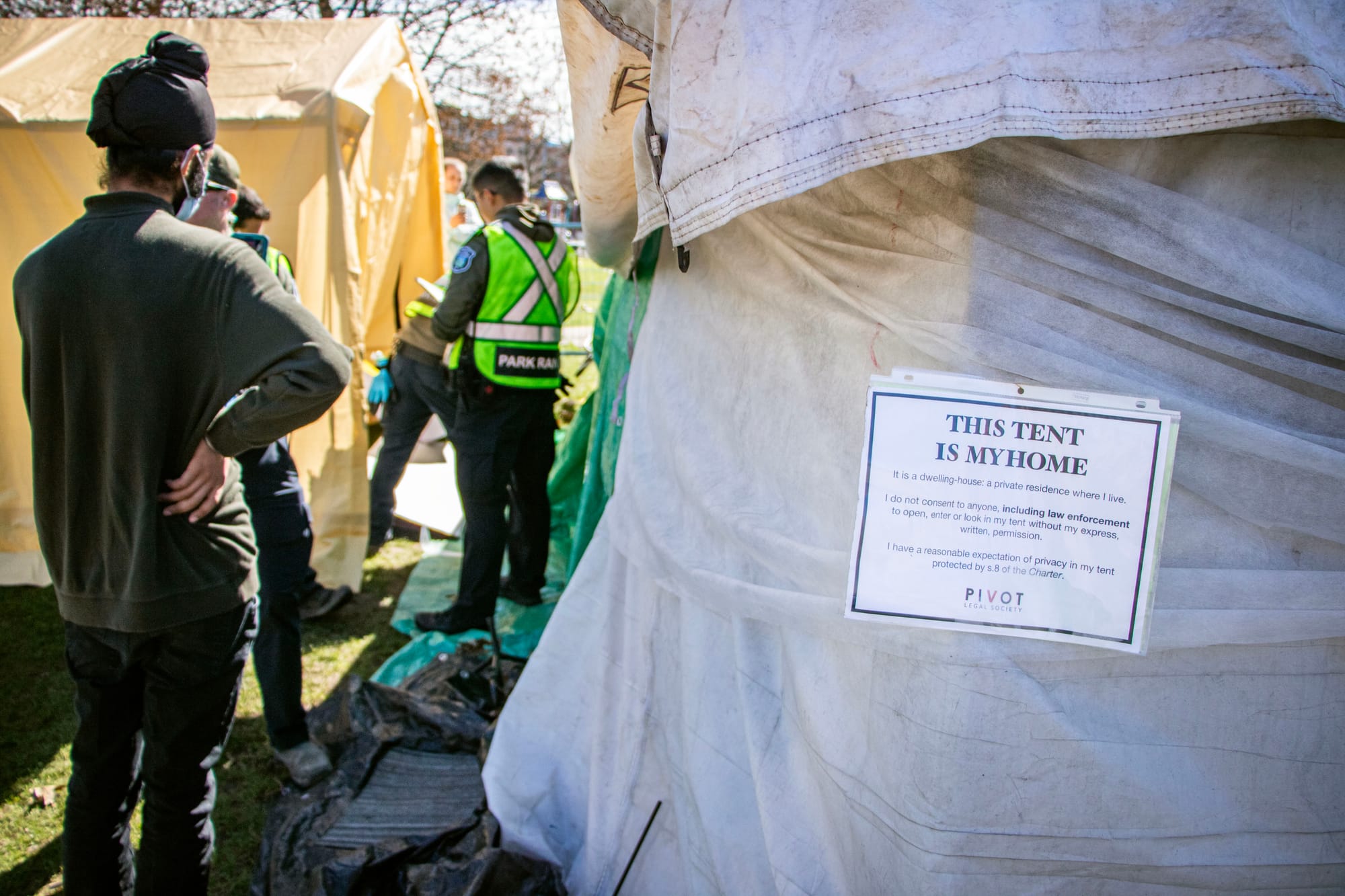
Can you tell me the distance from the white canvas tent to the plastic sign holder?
0.08 m

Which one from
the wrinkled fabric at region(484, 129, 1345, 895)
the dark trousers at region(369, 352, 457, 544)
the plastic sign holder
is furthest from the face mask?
the dark trousers at region(369, 352, 457, 544)

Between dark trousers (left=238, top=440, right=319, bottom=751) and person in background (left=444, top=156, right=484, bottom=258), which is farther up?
person in background (left=444, top=156, right=484, bottom=258)

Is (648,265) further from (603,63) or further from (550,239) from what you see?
(550,239)

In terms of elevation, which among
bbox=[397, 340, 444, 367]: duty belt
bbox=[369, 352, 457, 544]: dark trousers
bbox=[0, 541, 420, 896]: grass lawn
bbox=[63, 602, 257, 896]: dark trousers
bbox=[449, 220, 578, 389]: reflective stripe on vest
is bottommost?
bbox=[0, 541, 420, 896]: grass lawn

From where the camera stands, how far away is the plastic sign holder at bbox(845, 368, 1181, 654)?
1.41 m

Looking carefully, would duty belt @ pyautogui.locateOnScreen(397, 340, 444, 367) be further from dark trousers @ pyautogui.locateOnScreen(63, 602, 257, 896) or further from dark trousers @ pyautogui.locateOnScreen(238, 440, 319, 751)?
dark trousers @ pyautogui.locateOnScreen(63, 602, 257, 896)

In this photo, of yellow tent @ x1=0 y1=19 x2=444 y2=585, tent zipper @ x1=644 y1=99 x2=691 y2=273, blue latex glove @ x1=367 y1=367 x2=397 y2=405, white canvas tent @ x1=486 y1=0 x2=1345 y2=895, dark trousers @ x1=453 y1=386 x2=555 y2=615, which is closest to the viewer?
white canvas tent @ x1=486 y1=0 x2=1345 y2=895

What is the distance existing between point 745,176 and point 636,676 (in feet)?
4.16

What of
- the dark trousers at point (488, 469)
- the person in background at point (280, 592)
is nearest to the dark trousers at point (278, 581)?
the person in background at point (280, 592)

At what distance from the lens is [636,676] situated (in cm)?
216

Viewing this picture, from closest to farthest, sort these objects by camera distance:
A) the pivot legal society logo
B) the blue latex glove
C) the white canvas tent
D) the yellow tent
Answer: the white canvas tent
the pivot legal society logo
the yellow tent
the blue latex glove

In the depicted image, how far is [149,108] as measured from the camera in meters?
1.89

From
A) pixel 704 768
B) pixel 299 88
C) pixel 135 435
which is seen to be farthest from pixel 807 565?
pixel 299 88

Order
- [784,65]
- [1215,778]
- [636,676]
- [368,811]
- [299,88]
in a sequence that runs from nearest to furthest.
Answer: [784,65], [1215,778], [636,676], [368,811], [299,88]
